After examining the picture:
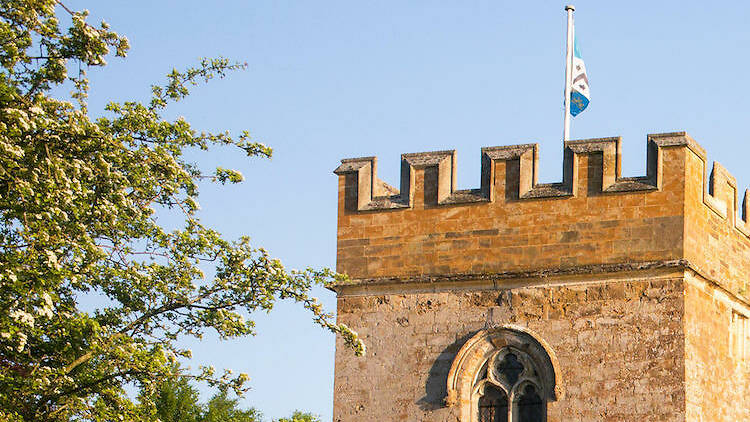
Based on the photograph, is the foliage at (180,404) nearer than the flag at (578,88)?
No

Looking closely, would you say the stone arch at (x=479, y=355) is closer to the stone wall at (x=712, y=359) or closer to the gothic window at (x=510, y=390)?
the gothic window at (x=510, y=390)

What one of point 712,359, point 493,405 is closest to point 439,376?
point 493,405

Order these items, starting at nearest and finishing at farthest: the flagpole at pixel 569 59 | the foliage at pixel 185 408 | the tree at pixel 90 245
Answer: the tree at pixel 90 245, the flagpole at pixel 569 59, the foliage at pixel 185 408

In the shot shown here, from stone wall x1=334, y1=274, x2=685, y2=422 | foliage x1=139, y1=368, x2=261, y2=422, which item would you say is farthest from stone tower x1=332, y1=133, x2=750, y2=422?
foliage x1=139, y1=368, x2=261, y2=422

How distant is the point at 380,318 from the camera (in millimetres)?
20625

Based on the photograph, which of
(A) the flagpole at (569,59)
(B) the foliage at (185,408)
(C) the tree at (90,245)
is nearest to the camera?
(C) the tree at (90,245)

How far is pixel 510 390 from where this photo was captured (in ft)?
64.7

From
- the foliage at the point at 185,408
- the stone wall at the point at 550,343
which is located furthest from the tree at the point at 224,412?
the stone wall at the point at 550,343

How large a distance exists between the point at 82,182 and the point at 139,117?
1.31 m

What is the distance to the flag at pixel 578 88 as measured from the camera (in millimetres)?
22406

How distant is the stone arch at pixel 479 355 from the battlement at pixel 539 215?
89 centimetres

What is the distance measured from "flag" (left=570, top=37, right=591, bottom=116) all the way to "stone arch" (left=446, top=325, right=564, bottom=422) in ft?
13.6

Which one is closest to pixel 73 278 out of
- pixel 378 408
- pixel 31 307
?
pixel 31 307

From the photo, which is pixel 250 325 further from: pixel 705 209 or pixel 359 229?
pixel 705 209
